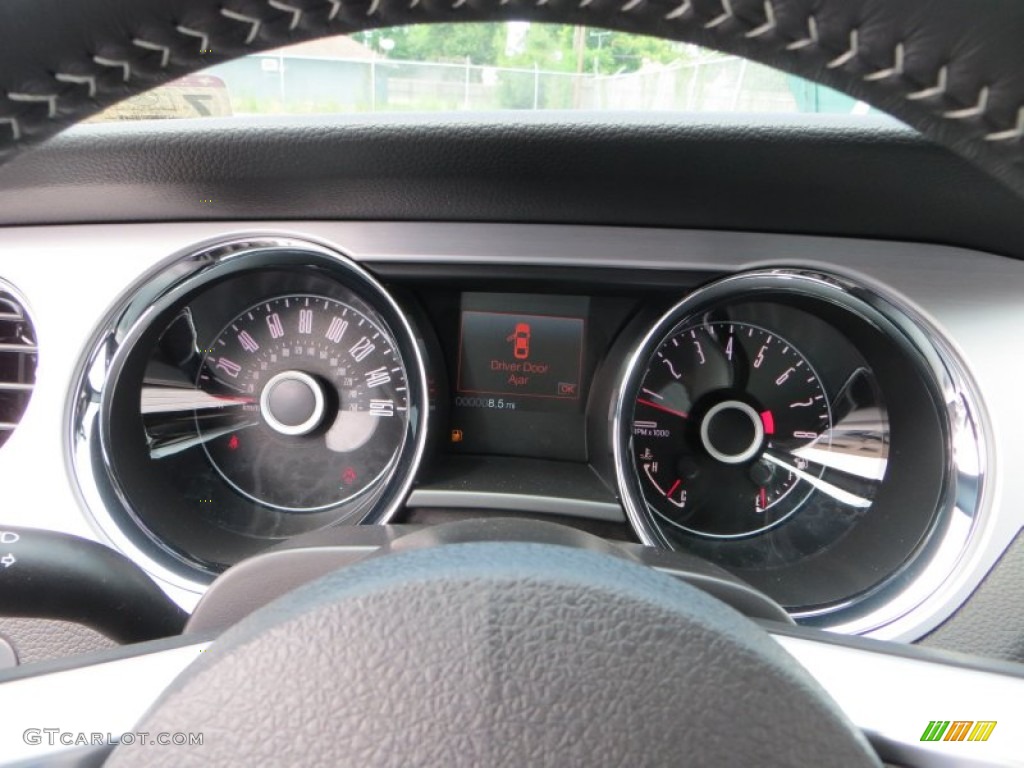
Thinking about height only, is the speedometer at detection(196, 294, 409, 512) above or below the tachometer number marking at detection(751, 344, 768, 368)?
below

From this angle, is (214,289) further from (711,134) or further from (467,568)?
(467,568)

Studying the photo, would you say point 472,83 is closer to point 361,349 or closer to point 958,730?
point 361,349

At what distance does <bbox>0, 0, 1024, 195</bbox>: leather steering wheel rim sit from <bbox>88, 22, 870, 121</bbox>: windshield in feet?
3.28

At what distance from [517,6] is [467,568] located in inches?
19.2

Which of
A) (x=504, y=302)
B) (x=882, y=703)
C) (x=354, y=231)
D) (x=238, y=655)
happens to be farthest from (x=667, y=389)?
(x=238, y=655)

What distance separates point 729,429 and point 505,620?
1.51 metres

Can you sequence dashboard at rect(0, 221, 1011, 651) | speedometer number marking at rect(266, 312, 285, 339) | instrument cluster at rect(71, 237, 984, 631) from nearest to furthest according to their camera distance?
dashboard at rect(0, 221, 1011, 651) → instrument cluster at rect(71, 237, 984, 631) → speedometer number marking at rect(266, 312, 285, 339)

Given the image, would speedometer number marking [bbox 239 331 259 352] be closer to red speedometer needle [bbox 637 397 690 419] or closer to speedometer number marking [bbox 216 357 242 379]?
speedometer number marking [bbox 216 357 242 379]

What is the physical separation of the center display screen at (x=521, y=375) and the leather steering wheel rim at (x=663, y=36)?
4.51 ft

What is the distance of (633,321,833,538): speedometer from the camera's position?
2086 millimetres

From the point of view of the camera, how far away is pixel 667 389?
2.11 metres

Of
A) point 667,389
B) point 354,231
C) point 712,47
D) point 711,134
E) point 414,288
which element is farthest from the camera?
point 667,389

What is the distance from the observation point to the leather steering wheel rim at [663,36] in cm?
57

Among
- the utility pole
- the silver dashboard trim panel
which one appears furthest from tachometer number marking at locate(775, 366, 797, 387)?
the utility pole
